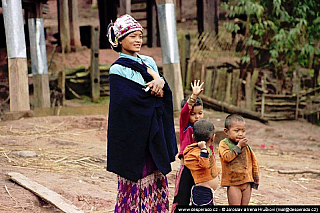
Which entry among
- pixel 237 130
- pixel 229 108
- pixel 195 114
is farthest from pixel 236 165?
pixel 229 108

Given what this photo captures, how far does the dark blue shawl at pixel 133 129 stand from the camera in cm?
366

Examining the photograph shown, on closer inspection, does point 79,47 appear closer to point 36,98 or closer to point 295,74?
point 36,98

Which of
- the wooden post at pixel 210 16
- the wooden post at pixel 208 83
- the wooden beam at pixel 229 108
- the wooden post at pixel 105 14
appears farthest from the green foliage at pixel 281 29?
the wooden post at pixel 105 14

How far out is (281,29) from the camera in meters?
13.3

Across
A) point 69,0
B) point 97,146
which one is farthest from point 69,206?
point 69,0

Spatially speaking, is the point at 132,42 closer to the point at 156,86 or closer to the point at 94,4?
the point at 156,86

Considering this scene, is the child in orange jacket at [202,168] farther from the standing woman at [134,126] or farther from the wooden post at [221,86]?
the wooden post at [221,86]

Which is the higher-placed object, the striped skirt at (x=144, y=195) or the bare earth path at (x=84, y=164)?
the striped skirt at (x=144, y=195)

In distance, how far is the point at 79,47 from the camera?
14.8 m

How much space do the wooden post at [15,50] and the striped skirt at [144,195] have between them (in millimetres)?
5433

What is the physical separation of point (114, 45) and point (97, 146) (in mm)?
3808

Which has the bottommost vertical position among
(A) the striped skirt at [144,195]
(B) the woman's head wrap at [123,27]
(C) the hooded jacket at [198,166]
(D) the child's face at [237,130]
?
(A) the striped skirt at [144,195]

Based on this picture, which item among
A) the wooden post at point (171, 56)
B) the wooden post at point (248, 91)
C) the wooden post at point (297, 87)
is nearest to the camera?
the wooden post at point (171, 56)

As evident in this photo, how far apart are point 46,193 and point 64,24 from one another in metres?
10.4
